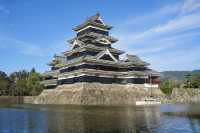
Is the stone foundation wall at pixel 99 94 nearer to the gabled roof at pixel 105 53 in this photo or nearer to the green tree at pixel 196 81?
the gabled roof at pixel 105 53

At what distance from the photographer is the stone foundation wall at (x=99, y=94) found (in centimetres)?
4972

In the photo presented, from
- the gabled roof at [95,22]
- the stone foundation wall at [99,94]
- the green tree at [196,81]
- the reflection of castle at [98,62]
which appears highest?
the gabled roof at [95,22]

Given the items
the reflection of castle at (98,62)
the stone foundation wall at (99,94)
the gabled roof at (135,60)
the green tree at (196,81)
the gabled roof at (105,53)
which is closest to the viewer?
the stone foundation wall at (99,94)

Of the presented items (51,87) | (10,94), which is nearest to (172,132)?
(51,87)

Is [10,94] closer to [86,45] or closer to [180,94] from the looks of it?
[86,45]

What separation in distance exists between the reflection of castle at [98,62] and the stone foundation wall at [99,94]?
5.64ft

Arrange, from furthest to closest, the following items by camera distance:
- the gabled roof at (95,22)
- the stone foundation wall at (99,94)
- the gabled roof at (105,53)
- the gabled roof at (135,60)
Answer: the gabled roof at (95,22), the gabled roof at (135,60), the gabled roof at (105,53), the stone foundation wall at (99,94)

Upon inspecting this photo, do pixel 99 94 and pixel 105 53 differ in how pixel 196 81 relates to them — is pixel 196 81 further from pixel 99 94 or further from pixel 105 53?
pixel 99 94

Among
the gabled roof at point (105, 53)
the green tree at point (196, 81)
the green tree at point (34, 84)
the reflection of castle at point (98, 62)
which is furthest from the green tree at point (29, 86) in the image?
the green tree at point (196, 81)

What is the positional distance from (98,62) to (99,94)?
25.1 ft

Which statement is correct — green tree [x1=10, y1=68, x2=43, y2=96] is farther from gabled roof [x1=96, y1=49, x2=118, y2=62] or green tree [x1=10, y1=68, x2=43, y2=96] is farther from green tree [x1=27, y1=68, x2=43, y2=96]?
gabled roof [x1=96, y1=49, x2=118, y2=62]

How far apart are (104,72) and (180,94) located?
1800cm

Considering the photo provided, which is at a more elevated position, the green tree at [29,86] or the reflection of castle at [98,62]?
the reflection of castle at [98,62]

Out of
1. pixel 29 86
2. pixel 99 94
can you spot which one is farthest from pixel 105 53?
pixel 29 86
